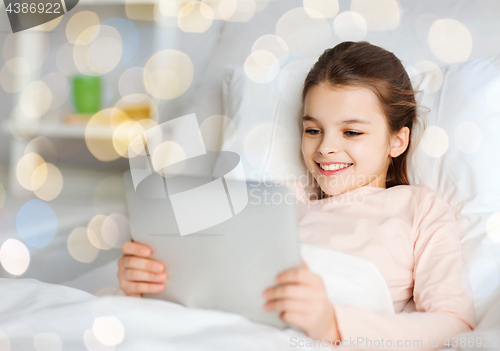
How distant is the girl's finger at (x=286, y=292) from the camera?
0.44 m

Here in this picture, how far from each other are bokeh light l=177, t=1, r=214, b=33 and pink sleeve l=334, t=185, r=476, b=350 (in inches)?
38.9

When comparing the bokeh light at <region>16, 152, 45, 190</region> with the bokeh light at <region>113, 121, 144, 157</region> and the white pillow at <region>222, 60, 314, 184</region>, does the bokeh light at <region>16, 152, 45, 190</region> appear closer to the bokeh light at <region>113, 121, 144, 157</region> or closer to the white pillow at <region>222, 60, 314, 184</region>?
the bokeh light at <region>113, 121, 144, 157</region>

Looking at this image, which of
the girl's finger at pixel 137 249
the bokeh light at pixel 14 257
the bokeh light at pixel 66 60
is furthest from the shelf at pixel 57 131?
the girl's finger at pixel 137 249

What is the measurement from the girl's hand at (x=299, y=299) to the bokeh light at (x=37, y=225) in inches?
28.2

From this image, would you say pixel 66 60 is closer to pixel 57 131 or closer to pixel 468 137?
pixel 57 131

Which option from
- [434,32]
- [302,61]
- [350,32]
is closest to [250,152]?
[302,61]

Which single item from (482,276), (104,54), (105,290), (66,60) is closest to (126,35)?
(104,54)

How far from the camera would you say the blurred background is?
3.07 ft

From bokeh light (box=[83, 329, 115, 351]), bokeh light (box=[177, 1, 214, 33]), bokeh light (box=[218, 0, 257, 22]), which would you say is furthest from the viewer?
bokeh light (box=[177, 1, 214, 33])

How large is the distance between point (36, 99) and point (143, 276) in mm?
1330

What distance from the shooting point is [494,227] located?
650 millimetres

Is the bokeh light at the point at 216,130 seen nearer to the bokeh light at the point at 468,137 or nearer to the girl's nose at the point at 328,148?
the girl's nose at the point at 328,148

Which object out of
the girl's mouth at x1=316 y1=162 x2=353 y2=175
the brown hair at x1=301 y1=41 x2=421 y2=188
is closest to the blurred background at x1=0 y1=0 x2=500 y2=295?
A: the brown hair at x1=301 y1=41 x2=421 y2=188

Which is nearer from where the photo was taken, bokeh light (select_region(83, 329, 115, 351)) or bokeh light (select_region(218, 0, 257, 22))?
Answer: bokeh light (select_region(83, 329, 115, 351))
